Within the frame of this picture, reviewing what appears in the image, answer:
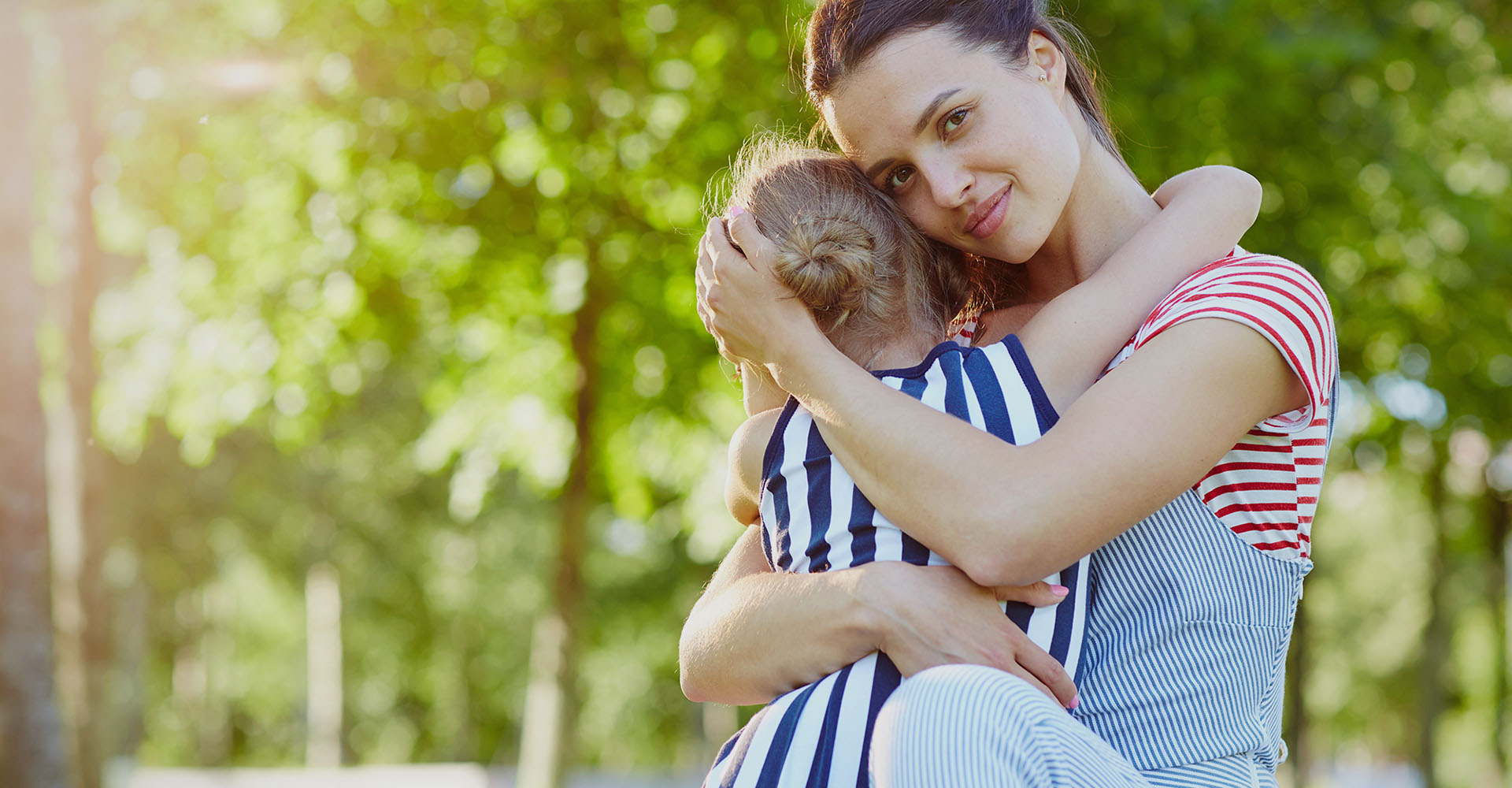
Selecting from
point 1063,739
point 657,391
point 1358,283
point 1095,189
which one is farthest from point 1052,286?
point 1358,283

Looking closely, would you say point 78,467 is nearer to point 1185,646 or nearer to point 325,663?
point 1185,646

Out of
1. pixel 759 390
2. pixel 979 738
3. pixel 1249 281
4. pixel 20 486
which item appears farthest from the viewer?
pixel 20 486

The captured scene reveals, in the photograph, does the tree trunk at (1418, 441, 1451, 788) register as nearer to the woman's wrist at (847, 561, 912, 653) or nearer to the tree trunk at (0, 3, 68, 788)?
the tree trunk at (0, 3, 68, 788)

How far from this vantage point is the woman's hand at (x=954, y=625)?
6.11ft

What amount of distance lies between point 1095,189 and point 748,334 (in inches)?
29.5

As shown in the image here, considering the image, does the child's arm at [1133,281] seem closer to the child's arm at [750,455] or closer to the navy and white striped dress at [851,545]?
the navy and white striped dress at [851,545]

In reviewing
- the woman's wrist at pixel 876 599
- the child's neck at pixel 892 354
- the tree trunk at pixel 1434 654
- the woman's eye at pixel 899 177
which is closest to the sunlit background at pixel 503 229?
the tree trunk at pixel 1434 654

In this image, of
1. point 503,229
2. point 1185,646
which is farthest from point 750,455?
point 503,229

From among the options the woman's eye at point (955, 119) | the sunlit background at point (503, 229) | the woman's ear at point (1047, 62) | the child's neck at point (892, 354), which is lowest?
the sunlit background at point (503, 229)

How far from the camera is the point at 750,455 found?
7.21 ft

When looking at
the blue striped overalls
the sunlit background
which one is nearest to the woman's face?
the blue striped overalls

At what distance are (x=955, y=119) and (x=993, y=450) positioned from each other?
0.67 metres

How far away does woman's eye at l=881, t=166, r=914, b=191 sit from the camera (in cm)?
232

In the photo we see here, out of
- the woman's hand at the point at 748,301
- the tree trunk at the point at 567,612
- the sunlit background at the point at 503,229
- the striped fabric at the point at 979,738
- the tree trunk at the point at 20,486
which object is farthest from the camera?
the tree trunk at the point at 567,612
